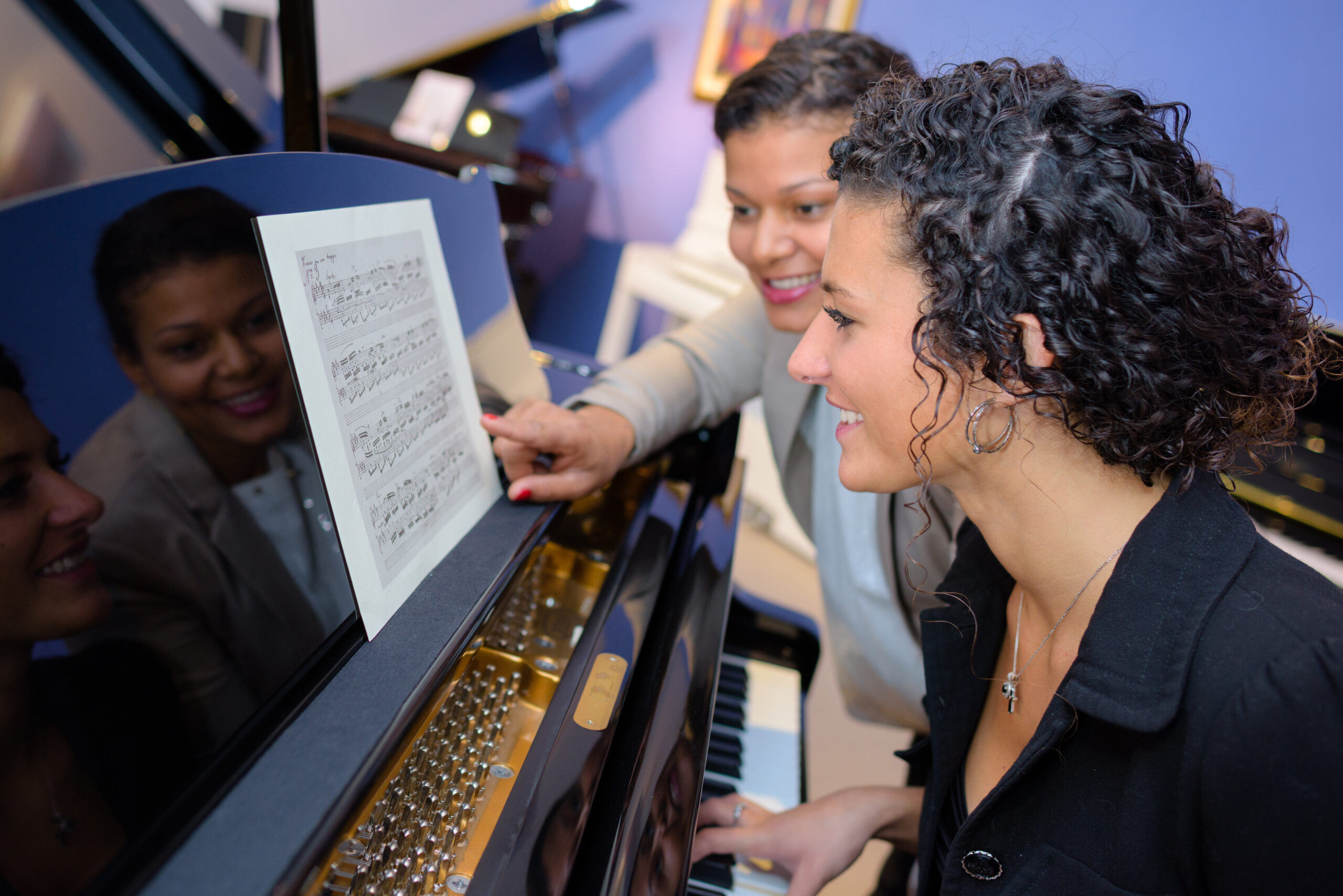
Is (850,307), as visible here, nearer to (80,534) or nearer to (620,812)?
(620,812)

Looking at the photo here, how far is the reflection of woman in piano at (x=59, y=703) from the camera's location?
1.73 feet

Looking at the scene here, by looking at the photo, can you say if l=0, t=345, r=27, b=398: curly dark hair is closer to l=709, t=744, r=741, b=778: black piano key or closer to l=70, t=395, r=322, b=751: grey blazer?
l=70, t=395, r=322, b=751: grey blazer

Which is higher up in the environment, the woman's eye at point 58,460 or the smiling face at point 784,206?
the smiling face at point 784,206

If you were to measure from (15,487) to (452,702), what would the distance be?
38cm

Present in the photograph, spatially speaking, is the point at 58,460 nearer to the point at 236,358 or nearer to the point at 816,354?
the point at 236,358

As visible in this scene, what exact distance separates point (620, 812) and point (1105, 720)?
44 centimetres

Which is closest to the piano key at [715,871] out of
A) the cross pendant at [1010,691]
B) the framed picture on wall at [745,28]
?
the cross pendant at [1010,691]

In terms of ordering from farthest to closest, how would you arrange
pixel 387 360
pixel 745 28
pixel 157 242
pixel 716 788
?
pixel 745 28, pixel 716 788, pixel 387 360, pixel 157 242

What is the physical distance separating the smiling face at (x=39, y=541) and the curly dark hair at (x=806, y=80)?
991mm

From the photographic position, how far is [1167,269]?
0.69 metres

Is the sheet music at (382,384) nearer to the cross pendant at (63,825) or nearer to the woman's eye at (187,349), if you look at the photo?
the woman's eye at (187,349)

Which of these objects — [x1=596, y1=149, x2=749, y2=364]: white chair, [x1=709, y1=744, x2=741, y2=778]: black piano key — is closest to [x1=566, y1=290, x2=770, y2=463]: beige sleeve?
[x1=709, y1=744, x2=741, y2=778]: black piano key

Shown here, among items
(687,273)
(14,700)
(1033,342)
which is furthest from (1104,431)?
(687,273)

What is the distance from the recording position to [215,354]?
719 millimetres
